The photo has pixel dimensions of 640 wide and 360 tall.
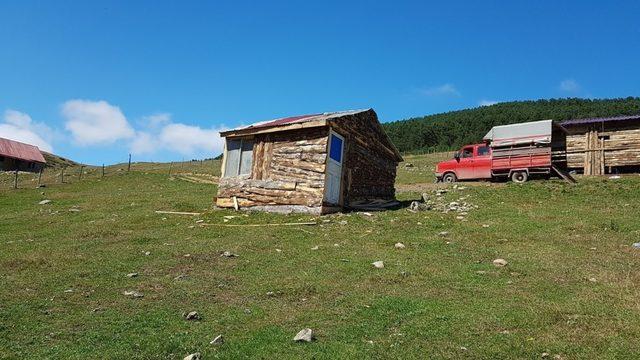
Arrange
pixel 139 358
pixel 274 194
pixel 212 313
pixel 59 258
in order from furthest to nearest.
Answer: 1. pixel 274 194
2. pixel 59 258
3. pixel 212 313
4. pixel 139 358

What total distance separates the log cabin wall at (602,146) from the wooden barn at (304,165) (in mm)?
15802

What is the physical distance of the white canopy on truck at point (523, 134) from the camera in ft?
84.0

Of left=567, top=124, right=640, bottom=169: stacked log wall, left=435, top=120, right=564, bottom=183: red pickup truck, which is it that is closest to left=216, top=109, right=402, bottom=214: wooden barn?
left=435, top=120, right=564, bottom=183: red pickup truck

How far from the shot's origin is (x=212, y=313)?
6.96 metres

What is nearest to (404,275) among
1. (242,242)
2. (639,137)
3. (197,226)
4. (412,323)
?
(412,323)

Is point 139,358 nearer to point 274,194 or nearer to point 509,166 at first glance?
point 274,194

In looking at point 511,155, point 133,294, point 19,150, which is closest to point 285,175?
point 133,294

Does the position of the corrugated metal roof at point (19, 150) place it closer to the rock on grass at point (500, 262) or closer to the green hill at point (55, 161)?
the green hill at point (55, 161)

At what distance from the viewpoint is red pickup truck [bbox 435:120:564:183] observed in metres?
25.6

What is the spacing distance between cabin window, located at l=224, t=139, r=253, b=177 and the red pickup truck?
14.6 metres

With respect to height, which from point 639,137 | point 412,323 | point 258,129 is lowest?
point 412,323

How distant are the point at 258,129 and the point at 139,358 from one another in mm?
14328

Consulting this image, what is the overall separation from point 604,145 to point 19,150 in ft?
227

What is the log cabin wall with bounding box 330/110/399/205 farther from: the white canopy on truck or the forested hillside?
the forested hillside
